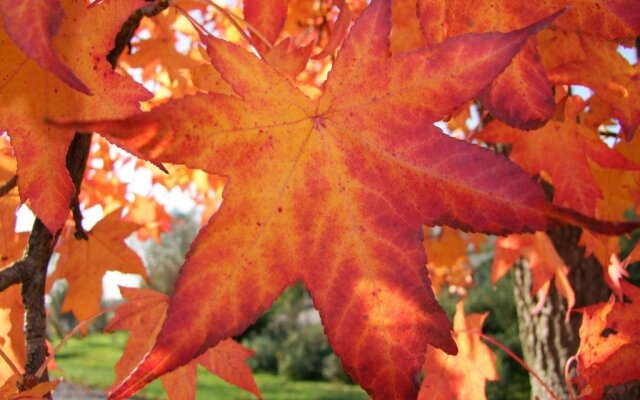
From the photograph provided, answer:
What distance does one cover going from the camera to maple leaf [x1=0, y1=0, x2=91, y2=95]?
0.46 m

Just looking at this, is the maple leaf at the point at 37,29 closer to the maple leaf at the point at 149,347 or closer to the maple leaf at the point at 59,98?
the maple leaf at the point at 59,98

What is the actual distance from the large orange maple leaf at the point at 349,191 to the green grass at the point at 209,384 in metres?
6.53

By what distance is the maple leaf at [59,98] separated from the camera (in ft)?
1.96

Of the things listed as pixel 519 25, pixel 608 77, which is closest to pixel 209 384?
pixel 608 77

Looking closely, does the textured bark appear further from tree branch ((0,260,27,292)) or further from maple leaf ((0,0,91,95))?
maple leaf ((0,0,91,95))

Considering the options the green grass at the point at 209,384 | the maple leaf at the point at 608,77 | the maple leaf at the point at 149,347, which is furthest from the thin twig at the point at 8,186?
the green grass at the point at 209,384

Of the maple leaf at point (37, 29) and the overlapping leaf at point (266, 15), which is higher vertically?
the overlapping leaf at point (266, 15)

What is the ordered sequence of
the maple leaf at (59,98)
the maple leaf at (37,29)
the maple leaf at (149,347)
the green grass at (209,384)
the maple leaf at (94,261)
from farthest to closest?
the green grass at (209,384) → the maple leaf at (94,261) → the maple leaf at (149,347) → the maple leaf at (59,98) → the maple leaf at (37,29)

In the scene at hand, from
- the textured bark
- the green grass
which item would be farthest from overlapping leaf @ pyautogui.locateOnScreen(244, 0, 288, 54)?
the green grass

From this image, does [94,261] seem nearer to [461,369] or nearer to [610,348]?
[461,369]

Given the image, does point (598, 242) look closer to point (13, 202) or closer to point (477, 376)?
point (477, 376)

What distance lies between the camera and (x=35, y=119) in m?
0.64

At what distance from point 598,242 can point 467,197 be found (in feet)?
2.53

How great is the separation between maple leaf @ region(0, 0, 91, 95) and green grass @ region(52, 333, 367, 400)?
21.9 ft
